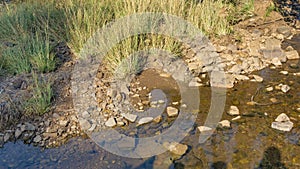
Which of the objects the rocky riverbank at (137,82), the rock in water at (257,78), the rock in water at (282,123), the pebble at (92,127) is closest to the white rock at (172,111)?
the rocky riverbank at (137,82)

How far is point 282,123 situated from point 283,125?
0.04 metres

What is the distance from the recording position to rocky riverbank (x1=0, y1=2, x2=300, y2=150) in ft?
11.8

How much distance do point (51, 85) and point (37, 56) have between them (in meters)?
0.60

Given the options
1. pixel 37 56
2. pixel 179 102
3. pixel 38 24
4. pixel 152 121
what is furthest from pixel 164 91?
pixel 38 24

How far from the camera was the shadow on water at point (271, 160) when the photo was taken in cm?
299

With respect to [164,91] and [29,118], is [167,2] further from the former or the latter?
[29,118]

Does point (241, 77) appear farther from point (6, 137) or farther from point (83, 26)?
point (6, 137)

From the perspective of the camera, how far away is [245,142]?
332cm

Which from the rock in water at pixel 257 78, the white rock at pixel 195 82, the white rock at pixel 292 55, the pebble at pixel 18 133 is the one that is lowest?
the pebble at pixel 18 133

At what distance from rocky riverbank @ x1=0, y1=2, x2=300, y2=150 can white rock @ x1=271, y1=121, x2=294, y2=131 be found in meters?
0.51

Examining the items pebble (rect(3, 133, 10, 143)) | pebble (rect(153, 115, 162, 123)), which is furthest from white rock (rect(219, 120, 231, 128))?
pebble (rect(3, 133, 10, 143))

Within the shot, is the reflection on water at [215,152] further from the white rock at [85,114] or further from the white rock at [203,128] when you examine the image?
the white rock at [85,114]

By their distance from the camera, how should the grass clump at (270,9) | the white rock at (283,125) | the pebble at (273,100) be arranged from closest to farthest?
the white rock at (283,125), the pebble at (273,100), the grass clump at (270,9)

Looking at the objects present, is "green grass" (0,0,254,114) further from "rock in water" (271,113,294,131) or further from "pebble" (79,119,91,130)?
"rock in water" (271,113,294,131)
